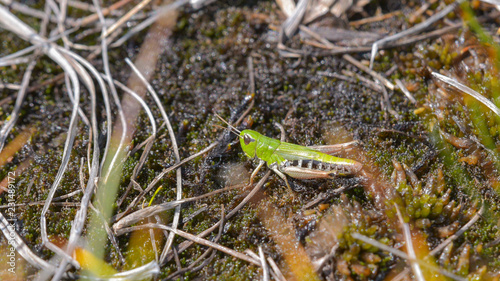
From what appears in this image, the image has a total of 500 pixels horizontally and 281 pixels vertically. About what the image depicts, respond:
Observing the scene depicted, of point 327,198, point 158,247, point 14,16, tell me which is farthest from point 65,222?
point 14,16

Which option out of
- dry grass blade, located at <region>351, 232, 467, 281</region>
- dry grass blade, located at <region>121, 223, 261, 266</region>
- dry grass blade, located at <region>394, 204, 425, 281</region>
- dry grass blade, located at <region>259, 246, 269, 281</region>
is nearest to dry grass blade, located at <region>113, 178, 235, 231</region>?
dry grass blade, located at <region>121, 223, 261, 266</region>

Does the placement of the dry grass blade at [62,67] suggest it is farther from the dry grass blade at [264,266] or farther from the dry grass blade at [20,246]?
the dry grass blade at [264,266]

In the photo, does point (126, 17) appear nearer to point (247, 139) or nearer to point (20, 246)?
point (247, 139)

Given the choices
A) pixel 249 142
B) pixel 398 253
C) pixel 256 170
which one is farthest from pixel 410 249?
pixel 249 142

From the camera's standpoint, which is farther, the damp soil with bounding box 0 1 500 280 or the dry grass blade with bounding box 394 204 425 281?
the damp soil with bounding box 0 1 500 280

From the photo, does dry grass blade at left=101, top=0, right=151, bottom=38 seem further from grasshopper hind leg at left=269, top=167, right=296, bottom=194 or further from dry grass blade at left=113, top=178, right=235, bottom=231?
grasshopper hind leg at left=269, top=167, right=296, bottom=194

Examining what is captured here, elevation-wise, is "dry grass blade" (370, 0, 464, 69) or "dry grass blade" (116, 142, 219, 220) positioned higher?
"dry grass blade" (370, 0, 464, 69)

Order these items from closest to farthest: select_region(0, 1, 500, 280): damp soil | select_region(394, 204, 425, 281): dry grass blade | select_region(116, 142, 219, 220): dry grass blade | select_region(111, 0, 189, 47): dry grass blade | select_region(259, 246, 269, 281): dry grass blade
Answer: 1. select_region(394, 204, 425, 281): dry grass blade
2. select_region(259, 246, 269, 281): dry grass blade
3. select_region(0, 1, 500, 280): damp soil
4. select_region(116, 142, 219, 220): dry grass blade
5. select_region(111, 0, 189, 47): dry grass blade
